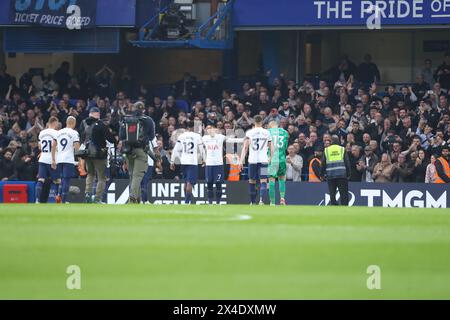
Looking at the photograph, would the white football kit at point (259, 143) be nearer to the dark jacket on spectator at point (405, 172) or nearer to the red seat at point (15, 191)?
the dark jacket on spectator at point (405, 172)

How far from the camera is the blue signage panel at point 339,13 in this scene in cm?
3219

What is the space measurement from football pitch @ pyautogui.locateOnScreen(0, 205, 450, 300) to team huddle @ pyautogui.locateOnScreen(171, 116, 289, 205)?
6750mm

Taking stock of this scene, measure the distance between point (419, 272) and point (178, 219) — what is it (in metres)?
5.94

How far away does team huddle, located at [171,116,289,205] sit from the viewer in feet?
82.1

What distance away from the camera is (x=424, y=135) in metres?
28.4

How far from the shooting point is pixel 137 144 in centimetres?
2302

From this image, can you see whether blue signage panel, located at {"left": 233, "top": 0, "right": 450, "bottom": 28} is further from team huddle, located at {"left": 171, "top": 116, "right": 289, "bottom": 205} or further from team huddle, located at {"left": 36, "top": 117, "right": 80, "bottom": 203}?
team huddle, located at {"left": 36, "top": 117, "right": 80, "bottom": 203}

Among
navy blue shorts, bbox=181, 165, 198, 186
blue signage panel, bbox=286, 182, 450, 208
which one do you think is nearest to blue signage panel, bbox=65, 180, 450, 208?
blue signage panel, bbox=286, 182, 450, 208

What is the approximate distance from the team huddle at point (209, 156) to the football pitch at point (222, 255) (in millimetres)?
6441

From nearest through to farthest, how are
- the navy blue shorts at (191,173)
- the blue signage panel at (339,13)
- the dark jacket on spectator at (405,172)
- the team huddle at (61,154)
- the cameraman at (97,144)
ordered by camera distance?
the cameraman at (97,144) → the team huddle at (61,154) → the navy blue shorts at (191,173) → the dark jacket on spectator at (405,172) → the blue signage panel at (339,13)

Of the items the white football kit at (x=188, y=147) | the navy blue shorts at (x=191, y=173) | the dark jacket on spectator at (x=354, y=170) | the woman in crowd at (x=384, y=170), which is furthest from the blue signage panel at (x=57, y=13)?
the woman in crowd at (x=384, y=170)

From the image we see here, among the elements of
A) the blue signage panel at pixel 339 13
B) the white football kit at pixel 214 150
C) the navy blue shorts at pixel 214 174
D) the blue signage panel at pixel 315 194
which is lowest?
the blue signage panel at pixel 315 194

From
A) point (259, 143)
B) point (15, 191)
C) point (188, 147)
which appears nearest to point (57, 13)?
point (15, 191)
